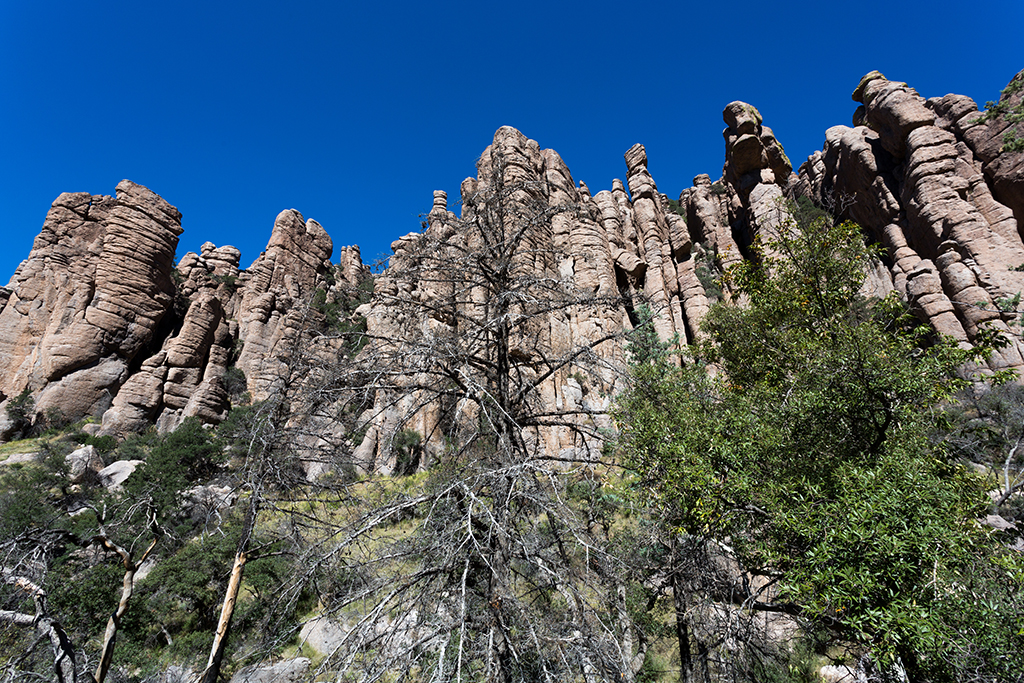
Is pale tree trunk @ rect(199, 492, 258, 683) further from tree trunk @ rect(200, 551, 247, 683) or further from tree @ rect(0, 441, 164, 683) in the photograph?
tree @ rect(0, 441, 164, 683)

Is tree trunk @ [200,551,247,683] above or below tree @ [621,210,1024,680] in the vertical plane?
below

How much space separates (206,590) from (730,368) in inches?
648

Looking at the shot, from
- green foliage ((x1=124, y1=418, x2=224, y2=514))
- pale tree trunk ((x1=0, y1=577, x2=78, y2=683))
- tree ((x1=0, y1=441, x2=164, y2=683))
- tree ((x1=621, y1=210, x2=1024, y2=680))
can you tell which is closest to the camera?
pale tree trunk ((x1=0, y1=577, x2=78, y2=683))

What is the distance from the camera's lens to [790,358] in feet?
28.5

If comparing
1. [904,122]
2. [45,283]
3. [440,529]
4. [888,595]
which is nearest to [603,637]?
[440,529]

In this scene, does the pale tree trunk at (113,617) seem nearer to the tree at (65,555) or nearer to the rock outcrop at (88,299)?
the tree at (65,555)

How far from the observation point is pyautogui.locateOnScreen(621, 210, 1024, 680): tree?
180 inches

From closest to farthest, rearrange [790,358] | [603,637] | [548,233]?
1. [603,637]
2. [548,233]
3. [790,358]

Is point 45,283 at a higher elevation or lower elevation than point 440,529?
higher

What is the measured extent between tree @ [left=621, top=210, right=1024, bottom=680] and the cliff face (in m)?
12.3

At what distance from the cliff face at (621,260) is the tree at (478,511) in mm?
15765

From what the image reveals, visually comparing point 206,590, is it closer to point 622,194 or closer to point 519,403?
point 519,403

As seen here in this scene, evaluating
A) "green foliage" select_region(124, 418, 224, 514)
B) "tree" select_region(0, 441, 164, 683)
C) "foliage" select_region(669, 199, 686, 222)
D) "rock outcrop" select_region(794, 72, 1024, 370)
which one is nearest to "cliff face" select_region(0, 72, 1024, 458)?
"rock outcrop" select_region(794, 72, 1024, 370)

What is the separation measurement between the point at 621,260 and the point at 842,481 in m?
35.2
